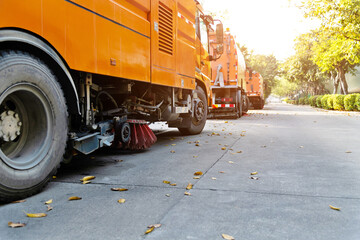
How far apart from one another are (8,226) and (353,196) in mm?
3002

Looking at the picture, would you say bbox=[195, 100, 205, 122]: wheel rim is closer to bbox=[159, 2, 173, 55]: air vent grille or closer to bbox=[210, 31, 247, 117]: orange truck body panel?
bbox=[159, 2, 173, 55]: air vent grille

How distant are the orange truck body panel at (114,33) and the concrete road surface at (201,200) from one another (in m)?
1.26

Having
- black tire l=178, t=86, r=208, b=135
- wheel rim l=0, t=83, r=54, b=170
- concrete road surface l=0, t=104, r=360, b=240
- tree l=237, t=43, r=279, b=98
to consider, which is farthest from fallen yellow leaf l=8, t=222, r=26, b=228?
tree l=237, t=43, r=279, b=98

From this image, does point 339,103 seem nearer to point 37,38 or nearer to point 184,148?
point 184,148

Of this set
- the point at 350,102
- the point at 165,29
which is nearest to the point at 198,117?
the point at 165,29

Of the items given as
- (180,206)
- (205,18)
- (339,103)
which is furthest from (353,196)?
(339,103)

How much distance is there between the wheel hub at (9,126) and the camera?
9.61 feet

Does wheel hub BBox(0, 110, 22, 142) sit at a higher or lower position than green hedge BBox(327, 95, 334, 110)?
lower

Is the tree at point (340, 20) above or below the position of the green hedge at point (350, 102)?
above

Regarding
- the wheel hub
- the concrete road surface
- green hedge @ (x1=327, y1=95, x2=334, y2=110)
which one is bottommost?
the concrete road surface

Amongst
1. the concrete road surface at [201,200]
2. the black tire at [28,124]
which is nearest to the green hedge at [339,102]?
the concrete road surface at [201,200]

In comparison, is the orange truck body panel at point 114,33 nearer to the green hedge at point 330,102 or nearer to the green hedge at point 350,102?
the green hedge at point 350,102

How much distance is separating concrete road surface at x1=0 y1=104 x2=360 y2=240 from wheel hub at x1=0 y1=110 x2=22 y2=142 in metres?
0.58

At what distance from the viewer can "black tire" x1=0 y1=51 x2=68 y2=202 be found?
112 inches
